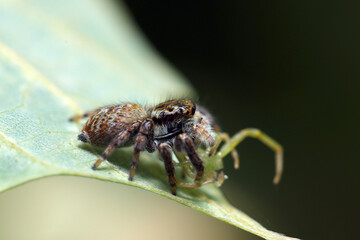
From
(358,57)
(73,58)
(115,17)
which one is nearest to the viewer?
(73,58)

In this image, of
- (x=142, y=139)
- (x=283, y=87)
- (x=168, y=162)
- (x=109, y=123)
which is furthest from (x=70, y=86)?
(x=283, y=87)

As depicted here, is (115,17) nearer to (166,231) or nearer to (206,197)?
(166,231)

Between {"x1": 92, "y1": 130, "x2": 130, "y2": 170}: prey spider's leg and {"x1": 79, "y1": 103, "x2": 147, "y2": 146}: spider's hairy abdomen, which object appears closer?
{"x1": 92, "y1": 130, "x2": 130, "y2": 170}: prey spider's leg

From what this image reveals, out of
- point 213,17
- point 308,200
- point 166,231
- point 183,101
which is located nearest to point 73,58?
point 183,101

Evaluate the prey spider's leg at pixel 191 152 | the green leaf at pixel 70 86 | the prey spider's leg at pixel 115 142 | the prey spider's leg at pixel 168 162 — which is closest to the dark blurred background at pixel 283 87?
the green leaf at pixel 70 86

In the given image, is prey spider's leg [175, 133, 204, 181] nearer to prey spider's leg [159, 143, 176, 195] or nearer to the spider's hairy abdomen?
prey spider's leg [159, 143, 176, 195]

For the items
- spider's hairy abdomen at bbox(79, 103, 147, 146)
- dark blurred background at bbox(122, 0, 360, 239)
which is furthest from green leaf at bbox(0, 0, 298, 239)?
dark blurred background at bbox(122, 0, 360, 239)

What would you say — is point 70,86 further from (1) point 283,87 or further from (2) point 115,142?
(1) point 283,87
